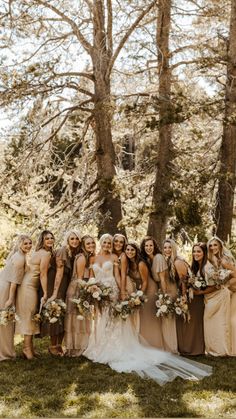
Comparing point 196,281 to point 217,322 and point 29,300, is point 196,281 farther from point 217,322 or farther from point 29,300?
point 29,300

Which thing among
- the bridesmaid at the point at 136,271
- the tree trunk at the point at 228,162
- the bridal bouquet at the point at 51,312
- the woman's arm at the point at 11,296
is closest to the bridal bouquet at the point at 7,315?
the woman's arm at the point at 11,296

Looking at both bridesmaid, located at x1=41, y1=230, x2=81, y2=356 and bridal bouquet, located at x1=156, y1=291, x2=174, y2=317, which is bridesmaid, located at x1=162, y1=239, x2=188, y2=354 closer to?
bridal bouquet, located at x1=156, y1=291, x2=174, y2=317

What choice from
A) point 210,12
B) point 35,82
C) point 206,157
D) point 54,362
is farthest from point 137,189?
point 54,362

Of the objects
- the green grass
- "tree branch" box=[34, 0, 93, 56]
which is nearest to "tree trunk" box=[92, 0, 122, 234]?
"tree branch" box=[34, 0, 93, 56]

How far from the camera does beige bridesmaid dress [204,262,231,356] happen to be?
8.09 meters

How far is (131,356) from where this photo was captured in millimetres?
7664

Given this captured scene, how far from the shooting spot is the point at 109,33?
12.0 m

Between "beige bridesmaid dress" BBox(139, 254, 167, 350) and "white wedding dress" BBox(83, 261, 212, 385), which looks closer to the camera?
"white wedding dress" BBox(83, 261, 212, 385)

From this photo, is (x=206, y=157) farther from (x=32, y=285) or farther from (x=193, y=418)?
(x=193, y=418)

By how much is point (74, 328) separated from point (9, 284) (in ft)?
3.94

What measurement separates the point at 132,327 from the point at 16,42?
7138mm

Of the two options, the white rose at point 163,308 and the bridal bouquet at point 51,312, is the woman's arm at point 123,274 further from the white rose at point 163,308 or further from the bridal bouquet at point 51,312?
the bridal bouquet at point 51,312

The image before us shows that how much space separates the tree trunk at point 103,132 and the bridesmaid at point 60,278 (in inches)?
130

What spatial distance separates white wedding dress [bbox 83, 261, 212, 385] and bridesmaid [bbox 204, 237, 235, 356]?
0.69 m
